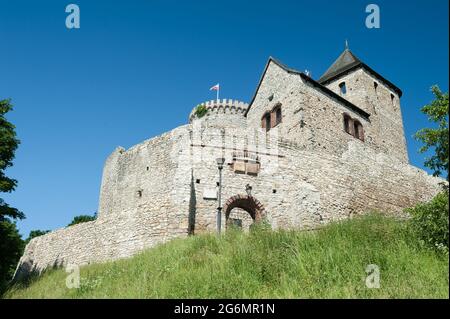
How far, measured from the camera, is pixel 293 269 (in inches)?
298

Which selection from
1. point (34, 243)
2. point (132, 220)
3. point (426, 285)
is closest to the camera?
point (426, 285)

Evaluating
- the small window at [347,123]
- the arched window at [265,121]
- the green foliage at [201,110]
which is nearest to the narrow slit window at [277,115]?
the arched window at [265,121]

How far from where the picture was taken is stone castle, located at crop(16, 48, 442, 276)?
1416cm

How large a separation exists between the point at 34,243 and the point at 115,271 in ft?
39.7

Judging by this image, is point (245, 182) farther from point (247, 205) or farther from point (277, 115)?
point (277, 115)

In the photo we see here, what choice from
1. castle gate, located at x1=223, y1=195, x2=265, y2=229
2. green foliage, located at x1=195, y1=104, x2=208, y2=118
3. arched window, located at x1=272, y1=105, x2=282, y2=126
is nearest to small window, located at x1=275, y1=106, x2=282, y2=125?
arched window, located at x1=272, y1=105, x2=282, y2=126

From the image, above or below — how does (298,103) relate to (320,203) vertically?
above

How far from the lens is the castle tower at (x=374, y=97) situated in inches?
1013

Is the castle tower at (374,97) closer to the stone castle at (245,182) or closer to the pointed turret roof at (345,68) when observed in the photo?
the pointed turret roof at (345,68)

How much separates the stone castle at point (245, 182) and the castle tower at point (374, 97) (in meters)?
4.05

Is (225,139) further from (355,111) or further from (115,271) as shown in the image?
(355,111)

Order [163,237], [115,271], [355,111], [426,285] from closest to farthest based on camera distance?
[426,285] < [115,271] < [163,237] < [355,111]

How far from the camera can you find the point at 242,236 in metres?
10.2
